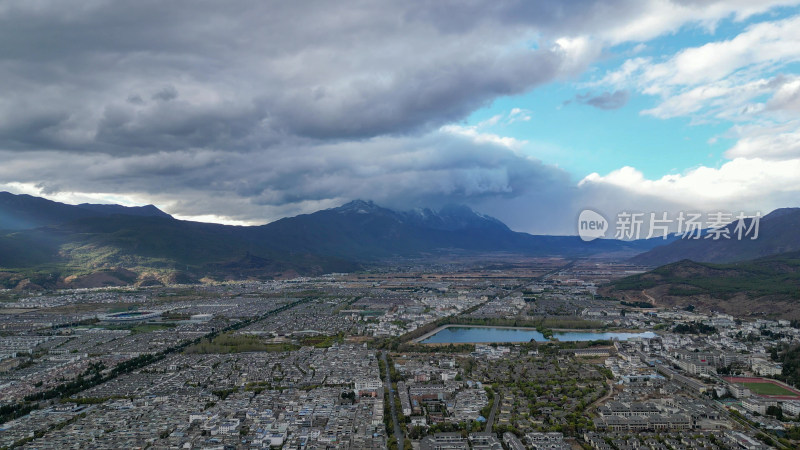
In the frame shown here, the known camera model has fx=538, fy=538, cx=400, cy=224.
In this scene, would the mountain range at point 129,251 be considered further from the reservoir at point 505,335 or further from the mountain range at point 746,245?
the mountain range at point 746,245

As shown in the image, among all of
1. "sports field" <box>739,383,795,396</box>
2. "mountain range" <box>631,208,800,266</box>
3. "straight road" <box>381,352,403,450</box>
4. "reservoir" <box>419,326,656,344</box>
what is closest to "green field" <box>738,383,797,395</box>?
"sports field" <box>739,383,795,396</box>

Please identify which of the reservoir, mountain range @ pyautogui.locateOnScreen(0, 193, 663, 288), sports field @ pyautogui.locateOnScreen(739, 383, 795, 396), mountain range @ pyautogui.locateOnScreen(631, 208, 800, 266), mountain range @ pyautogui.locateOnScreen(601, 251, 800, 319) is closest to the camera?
sports field @ pyautogui.locateOnScreen(739, 383, 795, 396)

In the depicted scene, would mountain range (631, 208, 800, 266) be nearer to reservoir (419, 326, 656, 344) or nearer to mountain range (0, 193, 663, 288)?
reservoir (419, 326, 656, 344)

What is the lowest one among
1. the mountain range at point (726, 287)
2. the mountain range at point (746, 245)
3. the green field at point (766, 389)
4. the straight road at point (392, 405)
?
the straight road at point (392, 405)

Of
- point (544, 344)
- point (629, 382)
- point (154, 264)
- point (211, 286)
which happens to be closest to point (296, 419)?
point (629, 382)

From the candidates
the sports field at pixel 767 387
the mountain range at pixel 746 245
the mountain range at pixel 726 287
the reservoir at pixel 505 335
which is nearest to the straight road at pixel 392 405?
the reservoir at pixel 505 335
